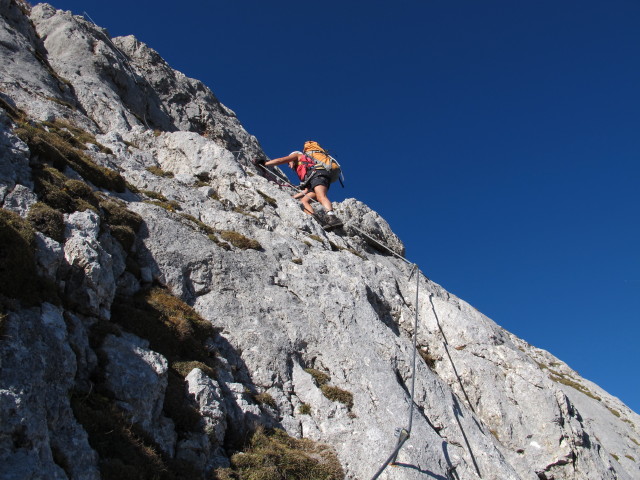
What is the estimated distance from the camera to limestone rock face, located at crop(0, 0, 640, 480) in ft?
29.9

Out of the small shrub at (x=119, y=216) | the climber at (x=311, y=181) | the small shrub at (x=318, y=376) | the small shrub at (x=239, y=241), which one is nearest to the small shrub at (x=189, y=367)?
the small shrub at (x=318, y=376)

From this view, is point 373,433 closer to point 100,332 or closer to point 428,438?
point 428,438

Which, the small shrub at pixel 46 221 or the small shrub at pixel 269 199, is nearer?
the small shrub at pixel 46 221

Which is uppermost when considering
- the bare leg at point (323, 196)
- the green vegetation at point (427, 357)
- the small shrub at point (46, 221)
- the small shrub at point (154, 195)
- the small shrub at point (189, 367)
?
the bare leg at point (323, 196)

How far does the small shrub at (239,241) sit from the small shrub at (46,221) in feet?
23.3

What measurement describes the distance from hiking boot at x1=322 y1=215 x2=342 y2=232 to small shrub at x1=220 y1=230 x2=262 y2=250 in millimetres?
8100

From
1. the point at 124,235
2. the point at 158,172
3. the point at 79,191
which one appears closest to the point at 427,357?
the point at 124,235

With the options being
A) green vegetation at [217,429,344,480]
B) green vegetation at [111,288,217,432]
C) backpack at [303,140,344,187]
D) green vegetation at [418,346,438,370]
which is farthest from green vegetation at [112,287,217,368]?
backpack at [303,140,344,187]

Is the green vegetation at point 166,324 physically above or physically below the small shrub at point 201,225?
below

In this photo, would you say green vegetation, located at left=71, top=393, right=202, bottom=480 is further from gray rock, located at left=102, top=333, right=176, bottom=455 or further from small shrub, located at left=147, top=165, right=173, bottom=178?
small shrub, located at left=147, top=165, right=173, bottom=178

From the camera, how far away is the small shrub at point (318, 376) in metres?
14.2

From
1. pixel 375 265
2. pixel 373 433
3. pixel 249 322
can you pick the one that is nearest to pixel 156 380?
pixel 249 322

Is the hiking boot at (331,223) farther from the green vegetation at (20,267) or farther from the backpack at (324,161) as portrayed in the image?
the green vegetation at (20,267)

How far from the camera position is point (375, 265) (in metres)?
22.5
